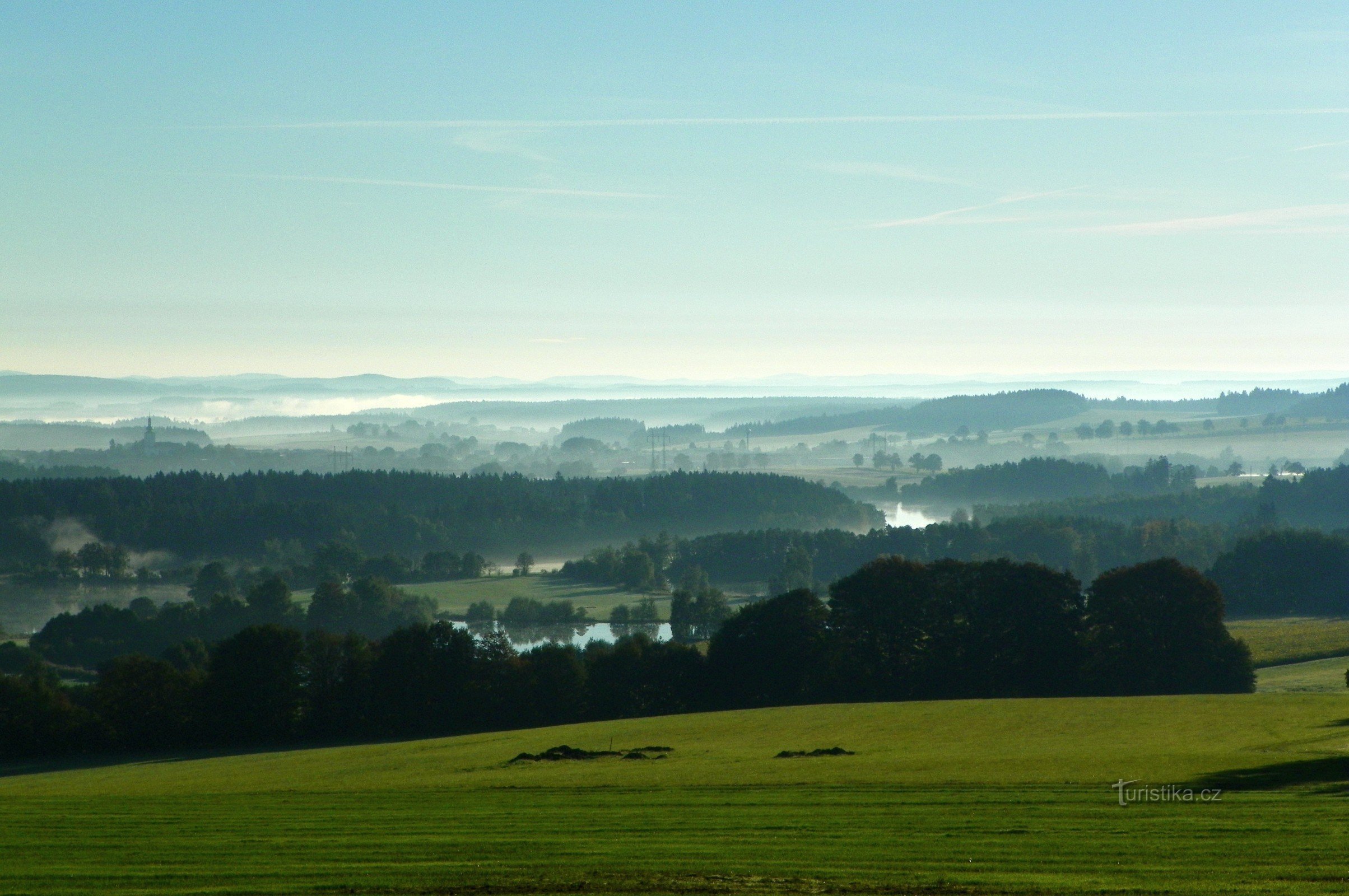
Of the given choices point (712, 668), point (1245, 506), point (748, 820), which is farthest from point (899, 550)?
point (748, 820)

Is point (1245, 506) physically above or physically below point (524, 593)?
above

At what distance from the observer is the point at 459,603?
407 ft

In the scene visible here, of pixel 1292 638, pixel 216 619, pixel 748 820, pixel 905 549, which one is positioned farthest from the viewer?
pixel 905 549

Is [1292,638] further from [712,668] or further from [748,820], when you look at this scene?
[748,820]

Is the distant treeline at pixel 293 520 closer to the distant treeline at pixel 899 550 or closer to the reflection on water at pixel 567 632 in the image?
the distant treeline at pixel 899 550

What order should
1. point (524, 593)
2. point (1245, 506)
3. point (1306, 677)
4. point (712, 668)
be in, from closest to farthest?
point (712, 668)
point (1306, 677)
point (524, 593)
point (1245, 506)

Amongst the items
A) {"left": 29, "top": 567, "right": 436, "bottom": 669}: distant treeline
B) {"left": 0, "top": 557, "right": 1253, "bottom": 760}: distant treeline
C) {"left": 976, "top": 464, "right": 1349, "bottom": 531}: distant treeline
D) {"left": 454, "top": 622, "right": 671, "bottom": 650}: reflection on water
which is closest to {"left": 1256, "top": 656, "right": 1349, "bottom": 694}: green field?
{"left": 0, "top": 557, "right": 1253, "bottom": 760}: distant treeline

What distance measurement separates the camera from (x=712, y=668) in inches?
2398

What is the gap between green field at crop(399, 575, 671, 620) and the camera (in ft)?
401

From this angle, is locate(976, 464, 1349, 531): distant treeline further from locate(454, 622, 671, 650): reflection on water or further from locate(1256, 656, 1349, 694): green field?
locate(1256, 656, 1349, 694): green field

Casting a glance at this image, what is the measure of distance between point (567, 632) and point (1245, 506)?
120931 millimetres

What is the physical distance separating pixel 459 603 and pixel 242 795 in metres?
94.6

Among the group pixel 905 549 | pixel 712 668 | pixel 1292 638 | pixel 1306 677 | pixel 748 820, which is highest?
pixel 748 820

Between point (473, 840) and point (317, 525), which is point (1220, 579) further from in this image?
point (317, 525)
